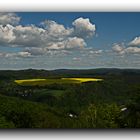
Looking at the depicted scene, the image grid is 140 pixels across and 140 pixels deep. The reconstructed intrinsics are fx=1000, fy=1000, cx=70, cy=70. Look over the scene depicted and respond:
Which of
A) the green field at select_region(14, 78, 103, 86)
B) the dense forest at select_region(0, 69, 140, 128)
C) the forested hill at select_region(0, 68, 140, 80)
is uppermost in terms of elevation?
the forested hill at select_region(0, 68, 140, 80)

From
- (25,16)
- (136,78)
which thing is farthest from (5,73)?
(136,78)

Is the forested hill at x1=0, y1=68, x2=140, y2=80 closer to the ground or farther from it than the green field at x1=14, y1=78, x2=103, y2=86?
farther from it

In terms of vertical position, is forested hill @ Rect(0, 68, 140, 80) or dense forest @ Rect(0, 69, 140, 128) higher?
forested hill @ Rect(0, 68, 140, 80)

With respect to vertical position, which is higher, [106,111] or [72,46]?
[72,46]

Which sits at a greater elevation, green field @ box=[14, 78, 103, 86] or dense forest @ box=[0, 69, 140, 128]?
green field @ box=[14, 78, 103, 86]
